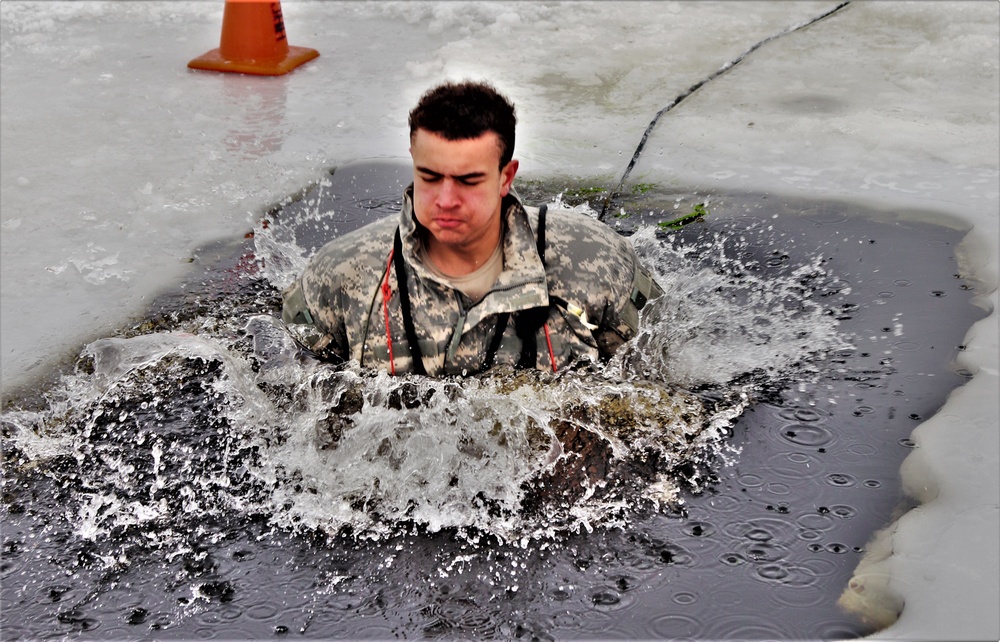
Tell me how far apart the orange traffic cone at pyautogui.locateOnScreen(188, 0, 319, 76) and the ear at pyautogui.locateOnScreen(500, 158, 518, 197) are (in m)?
3.84

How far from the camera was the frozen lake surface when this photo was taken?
12.5 feet

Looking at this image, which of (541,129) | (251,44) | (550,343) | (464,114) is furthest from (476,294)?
(251,44)

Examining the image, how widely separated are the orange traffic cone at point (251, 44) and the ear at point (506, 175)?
384cm

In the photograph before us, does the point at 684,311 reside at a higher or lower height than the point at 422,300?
A: lower

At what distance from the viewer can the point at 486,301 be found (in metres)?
3.38

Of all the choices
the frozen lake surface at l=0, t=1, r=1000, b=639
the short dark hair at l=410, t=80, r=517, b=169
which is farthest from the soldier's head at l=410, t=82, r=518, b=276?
the frozen lake surface at l=0, t=1, r=1000, b=639

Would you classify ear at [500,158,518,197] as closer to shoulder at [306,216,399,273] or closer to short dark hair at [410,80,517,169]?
short dark hair at [410,80,517,169]

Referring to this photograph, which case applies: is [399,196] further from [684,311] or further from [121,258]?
[684,311]

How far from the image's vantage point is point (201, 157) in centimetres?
552

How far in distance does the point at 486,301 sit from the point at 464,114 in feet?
2.10

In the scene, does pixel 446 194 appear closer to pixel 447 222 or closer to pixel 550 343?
pixel 447 222

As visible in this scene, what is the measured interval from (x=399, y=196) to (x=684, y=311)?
1750mm

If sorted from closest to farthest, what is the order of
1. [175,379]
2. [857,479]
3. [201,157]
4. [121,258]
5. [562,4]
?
[857,479] → [175,379] → [121,258] → [201,157] → [562,4]

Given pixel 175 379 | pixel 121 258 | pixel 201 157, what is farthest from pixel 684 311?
pixel 201 157
